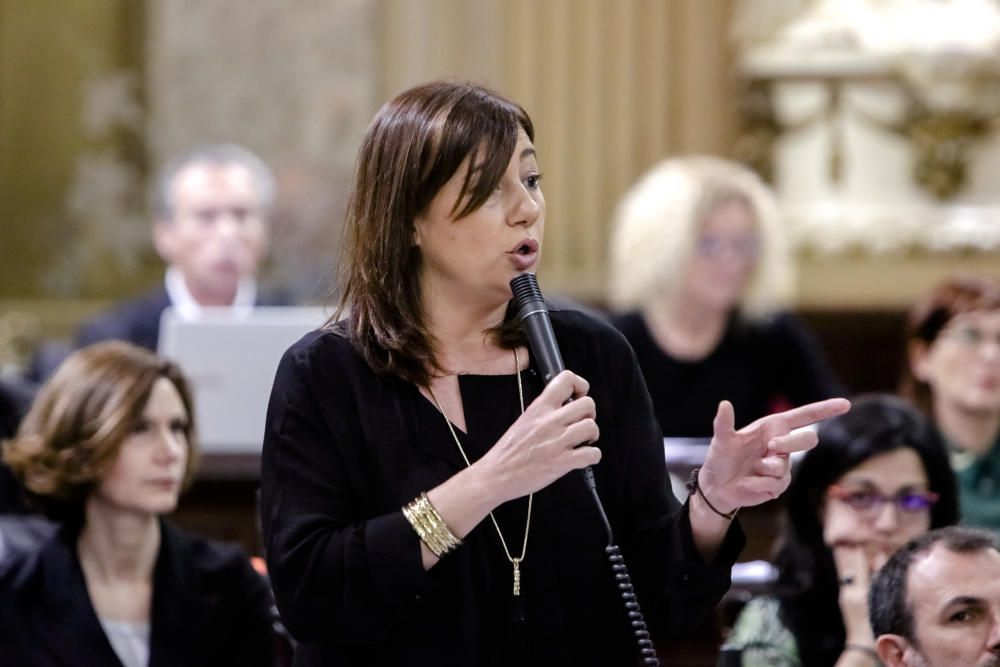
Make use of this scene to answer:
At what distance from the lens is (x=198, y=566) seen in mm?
3033

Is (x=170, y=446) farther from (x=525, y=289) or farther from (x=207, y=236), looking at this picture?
(x=207, y=236)

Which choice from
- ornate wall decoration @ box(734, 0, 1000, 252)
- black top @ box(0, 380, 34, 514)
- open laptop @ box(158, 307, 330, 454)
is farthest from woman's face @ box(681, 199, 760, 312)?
black top @ box(0, 380, 34, 514)

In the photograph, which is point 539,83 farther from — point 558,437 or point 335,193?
point 558,437

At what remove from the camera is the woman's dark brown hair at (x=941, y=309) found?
3854 mm

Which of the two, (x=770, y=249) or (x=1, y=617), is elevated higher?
(x=770, y=249)

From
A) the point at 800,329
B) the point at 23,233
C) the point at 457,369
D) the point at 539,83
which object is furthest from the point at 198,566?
the point at 23,233

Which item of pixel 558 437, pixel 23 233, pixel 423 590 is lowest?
pixel 23 233

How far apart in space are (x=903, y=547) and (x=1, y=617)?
1564 mm

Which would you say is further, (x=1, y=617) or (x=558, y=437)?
(x=1, y=617)

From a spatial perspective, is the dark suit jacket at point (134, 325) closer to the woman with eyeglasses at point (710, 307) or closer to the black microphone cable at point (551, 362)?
the woman with eyeglasses at point (710, 307)

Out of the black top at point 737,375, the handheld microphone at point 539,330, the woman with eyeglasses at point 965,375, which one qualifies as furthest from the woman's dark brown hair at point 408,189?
the black top at point 737,375

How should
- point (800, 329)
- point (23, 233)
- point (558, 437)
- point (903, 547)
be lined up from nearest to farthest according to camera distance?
point (558, 437), point (903, 547), point (800, 329), point (23, 233)

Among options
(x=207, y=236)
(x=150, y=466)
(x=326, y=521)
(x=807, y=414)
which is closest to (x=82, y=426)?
(x=150, y=466)

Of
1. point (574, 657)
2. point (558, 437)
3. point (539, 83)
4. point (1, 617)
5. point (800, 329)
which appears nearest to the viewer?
point (558, 437)
